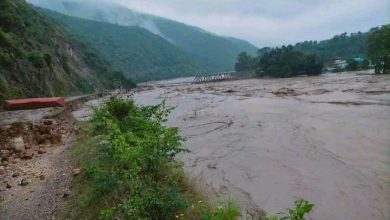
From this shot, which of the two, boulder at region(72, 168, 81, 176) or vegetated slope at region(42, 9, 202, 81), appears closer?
boulder at region(72, 168, 81, 176)

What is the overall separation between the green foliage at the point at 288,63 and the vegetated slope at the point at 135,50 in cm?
6385

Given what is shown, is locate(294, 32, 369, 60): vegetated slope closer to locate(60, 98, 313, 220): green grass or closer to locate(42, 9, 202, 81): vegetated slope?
locate(42, 9, 202, 81): vegetated slope

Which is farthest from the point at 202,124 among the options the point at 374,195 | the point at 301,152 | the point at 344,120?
the point at 374,195

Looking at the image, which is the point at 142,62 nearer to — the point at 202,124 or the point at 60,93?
the point at 60,93

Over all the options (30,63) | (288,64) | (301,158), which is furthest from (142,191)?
(288,64)

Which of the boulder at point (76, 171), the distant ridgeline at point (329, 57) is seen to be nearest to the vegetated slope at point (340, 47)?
the distant ridgeline at point (329, 57)

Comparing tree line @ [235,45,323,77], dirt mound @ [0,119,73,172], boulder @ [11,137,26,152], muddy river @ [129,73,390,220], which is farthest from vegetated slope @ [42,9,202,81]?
boulder @ [11,137,26,152]

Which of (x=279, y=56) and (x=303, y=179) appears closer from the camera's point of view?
(x=303, y=179)

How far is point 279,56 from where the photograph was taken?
249 ft

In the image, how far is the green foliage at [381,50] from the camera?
53031 mm

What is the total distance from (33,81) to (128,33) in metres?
139

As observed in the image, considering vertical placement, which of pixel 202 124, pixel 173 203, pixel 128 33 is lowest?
pixel 202 124

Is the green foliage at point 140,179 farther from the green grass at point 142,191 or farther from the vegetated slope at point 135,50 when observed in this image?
the vegetated slope at point 135,50

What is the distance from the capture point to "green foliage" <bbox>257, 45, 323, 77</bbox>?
232 feet
